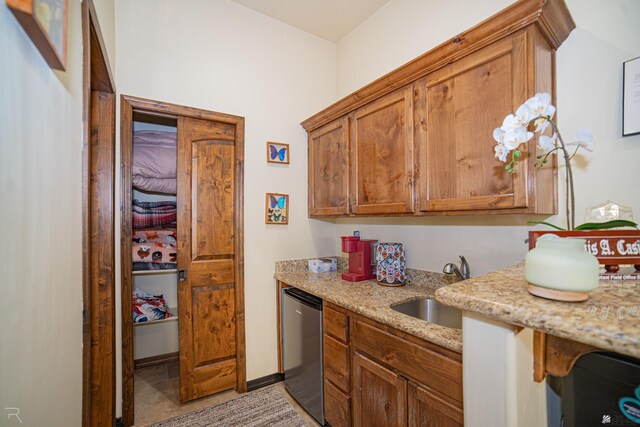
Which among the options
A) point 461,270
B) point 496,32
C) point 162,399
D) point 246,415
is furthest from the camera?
point 162,399

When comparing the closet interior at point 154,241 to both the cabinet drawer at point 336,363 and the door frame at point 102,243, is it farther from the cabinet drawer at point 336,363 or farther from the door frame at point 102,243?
the cabinet drawer at point 336,363

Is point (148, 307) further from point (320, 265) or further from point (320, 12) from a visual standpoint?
point (320, 12)

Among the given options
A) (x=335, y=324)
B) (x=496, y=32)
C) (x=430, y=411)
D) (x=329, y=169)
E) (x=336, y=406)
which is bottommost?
(x=336, y=406)

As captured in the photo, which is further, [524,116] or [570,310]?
[524,116]

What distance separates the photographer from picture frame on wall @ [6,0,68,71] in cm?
52

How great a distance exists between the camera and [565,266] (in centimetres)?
63

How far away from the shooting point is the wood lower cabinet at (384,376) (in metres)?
1.17

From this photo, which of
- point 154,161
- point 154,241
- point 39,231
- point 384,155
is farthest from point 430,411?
point 154,161

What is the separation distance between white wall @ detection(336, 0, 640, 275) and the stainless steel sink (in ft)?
0.97

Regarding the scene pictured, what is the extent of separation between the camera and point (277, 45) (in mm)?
2613

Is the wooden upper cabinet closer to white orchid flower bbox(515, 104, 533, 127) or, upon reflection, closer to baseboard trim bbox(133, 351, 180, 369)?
white orchid flower bbox(515, 104, 533, 127)

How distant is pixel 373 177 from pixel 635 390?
150 centimetres

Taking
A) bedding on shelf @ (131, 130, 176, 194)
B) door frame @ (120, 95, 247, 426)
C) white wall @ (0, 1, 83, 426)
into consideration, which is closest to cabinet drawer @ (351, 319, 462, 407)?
door frame @ (120, 95, 247, 426)

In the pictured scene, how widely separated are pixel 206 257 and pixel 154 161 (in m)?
1.17
